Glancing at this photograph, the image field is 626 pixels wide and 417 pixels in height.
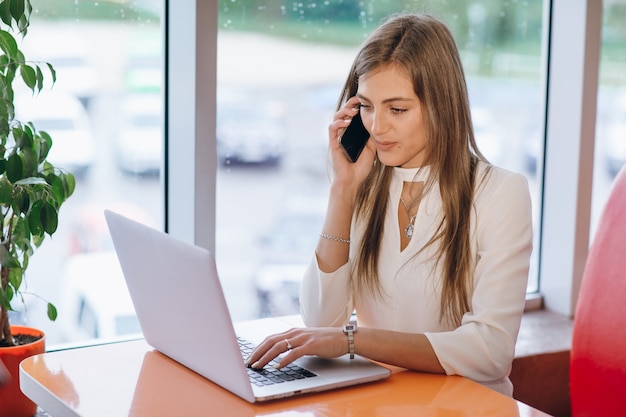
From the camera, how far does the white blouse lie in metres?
1.69

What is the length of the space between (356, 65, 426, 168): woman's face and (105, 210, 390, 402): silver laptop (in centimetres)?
52

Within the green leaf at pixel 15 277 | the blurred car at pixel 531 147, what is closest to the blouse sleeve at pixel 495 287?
the green leaf at pixel 15 277

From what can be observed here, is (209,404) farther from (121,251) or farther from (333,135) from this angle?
(333,135)

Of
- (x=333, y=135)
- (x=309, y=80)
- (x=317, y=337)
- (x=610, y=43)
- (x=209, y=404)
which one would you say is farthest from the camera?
(x=610, y=43)

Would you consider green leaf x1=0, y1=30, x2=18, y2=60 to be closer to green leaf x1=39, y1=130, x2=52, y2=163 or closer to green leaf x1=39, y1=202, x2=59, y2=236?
green leaf x1=39, y1=130, x2=52, y2=163

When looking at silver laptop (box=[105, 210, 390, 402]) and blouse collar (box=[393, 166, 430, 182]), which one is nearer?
silver laptop (box=[105, 210, 390, 402])

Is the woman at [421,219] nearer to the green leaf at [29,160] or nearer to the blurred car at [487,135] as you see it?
the green leaf at [29,160]

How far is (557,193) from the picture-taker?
3.04 metres

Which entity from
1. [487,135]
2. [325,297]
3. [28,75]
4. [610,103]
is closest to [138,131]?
[28,75]

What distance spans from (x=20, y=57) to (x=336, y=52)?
3.83ft

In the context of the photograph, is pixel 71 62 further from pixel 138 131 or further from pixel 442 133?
pixel 442 133

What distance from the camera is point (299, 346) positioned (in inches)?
61.0

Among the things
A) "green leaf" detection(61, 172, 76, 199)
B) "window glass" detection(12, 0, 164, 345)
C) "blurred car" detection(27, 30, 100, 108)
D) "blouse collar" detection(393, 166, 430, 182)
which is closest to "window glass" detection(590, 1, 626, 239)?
"blouse collar" detection(393, 166, 430, 182)

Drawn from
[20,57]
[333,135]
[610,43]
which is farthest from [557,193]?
[20,57]
